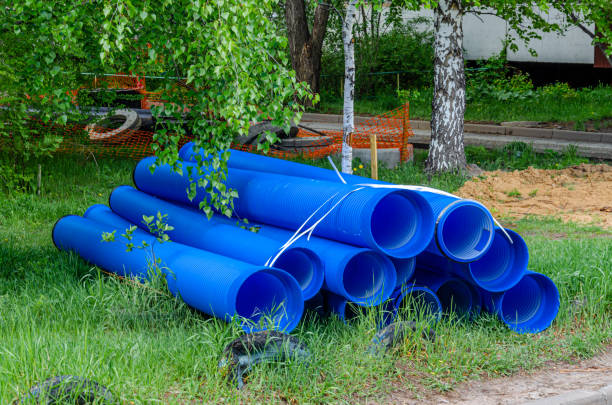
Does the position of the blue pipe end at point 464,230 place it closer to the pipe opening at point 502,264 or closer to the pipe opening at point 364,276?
the pipe opening at point 502,264

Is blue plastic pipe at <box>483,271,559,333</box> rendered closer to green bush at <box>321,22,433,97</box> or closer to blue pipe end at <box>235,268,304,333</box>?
blue pipe end at <box>235,268,304,333</box>

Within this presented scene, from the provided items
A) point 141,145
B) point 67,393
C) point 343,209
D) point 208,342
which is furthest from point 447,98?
point 67,393

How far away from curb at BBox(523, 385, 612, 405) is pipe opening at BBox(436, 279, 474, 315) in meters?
1.33

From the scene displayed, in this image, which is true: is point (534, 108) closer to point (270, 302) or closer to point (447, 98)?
point (447, 98)

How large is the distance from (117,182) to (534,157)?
8768 millimetres

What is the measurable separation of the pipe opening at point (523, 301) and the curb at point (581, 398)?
1272mm

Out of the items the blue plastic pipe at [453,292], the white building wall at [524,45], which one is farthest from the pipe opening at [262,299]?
the white building wall at [524,45]

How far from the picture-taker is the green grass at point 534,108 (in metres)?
19.4

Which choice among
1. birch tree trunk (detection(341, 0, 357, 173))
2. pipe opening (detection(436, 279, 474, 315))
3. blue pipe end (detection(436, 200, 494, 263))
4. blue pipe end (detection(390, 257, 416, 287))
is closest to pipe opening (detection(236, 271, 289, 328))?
blue pipe end (detection(390, 257, 416, 287))

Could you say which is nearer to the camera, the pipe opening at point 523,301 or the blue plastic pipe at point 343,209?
the blue plastic pipe at point 343,209

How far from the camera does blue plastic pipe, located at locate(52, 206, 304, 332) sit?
501cm

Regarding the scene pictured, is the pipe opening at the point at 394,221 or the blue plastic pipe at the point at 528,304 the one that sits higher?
the pipe opening at the point at 394,221

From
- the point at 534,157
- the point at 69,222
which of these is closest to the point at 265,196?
the point at 69,222

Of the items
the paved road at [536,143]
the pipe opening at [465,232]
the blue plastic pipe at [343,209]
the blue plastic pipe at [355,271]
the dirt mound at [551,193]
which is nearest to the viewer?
the blue plastic pipe at [355,271]
